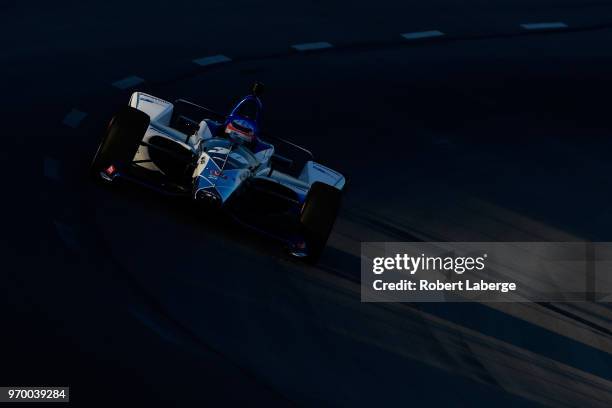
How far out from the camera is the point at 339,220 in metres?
16.5

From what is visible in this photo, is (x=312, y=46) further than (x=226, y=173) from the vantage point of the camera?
Yes

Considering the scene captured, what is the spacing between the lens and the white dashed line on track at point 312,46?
22.5 metres

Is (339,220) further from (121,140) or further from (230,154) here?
(121,140)

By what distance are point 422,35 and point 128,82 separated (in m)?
7.11

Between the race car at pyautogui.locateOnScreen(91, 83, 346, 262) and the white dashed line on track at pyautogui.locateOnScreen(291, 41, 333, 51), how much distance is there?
6047 mm

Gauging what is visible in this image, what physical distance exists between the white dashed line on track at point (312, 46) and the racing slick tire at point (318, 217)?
8049 mm

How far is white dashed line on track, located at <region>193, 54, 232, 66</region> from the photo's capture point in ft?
69.0

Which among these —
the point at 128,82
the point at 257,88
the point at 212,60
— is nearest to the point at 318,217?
the point at 257,88

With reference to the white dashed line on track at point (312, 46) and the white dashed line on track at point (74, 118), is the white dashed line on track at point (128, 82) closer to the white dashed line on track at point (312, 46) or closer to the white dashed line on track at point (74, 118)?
the white dashed line on track at point (74, 118)

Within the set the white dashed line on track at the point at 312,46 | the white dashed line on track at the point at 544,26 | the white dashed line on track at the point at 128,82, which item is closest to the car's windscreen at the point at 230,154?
the white dashed line on track at the point at 128,82

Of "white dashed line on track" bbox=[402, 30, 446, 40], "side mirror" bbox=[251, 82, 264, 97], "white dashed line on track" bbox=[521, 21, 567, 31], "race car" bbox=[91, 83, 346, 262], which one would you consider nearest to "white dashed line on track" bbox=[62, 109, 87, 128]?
"race car" bbox=[91, 83, 346, 262]

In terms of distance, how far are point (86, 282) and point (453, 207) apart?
6.44 meters

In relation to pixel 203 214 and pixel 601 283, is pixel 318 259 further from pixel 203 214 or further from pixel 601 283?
pixel 601 283

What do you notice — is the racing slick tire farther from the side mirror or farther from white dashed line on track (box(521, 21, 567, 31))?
white dashed line on track (box(521, 21, 567, 31))
